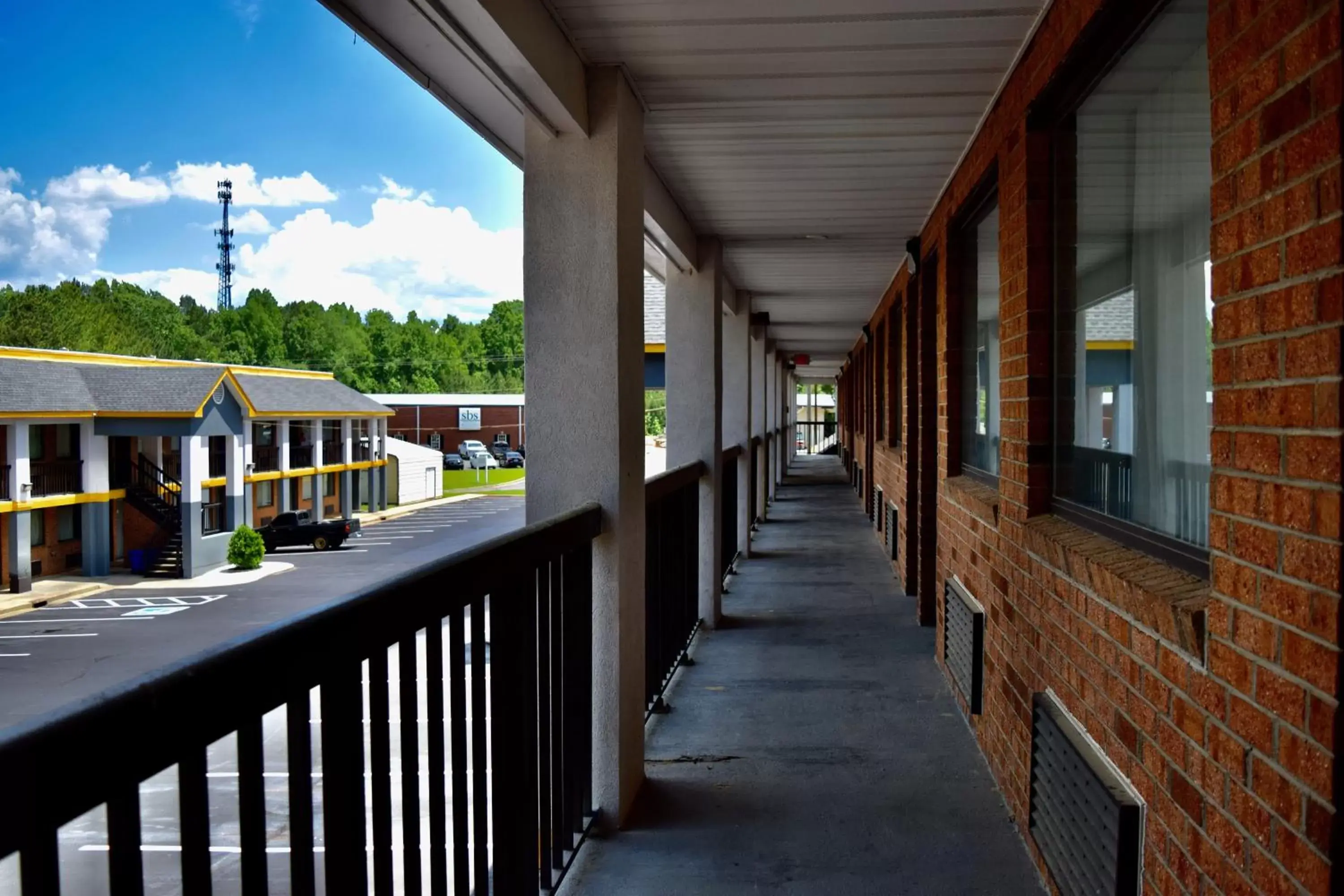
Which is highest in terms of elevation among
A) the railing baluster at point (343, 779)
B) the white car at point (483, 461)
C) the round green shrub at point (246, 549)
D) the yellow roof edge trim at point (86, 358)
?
the yellow roof edge trim at point (86, 358)

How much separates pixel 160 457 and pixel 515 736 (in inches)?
184

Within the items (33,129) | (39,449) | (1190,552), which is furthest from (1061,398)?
(39,449)

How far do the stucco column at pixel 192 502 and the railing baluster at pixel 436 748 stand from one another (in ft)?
14.6

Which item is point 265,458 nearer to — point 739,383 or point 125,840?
point 739,383

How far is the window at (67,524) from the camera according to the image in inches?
186

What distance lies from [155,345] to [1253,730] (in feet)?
15.6

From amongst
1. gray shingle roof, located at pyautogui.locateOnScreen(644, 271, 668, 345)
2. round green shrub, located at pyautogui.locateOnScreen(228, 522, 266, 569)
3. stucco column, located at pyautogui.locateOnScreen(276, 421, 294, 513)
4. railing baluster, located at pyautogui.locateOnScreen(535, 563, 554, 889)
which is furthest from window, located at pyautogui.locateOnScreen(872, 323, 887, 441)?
railing baluster, located at pyautogui.locateOnScreen(535, 563, 554, 889)

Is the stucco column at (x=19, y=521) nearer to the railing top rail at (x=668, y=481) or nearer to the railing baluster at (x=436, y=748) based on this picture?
the railing top rail at (x=668, y=481)

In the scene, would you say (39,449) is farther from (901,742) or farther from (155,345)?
(901,742)

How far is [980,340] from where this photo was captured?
15.0 feet

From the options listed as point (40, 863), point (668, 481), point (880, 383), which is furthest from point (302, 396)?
point (880, 383)

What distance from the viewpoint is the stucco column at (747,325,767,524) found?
11697mm

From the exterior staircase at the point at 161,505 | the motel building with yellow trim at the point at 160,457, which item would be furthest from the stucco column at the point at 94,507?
the exterior staircase at the point at 161,505

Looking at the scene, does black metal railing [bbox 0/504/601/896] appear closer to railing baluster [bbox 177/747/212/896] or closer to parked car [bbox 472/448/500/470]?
railing baluster [bbox 177/747/212/896]
